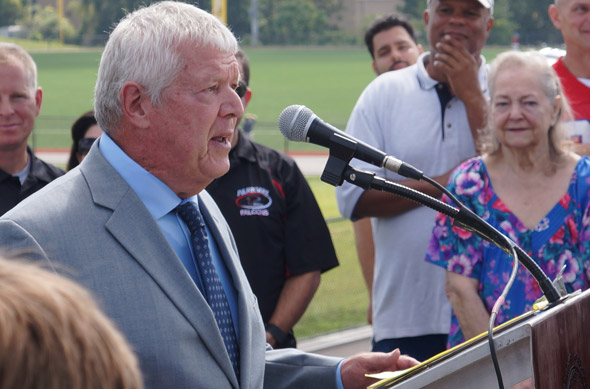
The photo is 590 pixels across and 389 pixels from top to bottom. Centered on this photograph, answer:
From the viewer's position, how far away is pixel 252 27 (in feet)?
292

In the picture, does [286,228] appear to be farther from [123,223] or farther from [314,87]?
[314,87]

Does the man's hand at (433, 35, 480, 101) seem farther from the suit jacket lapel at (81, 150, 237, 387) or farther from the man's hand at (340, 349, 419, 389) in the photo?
the suit jacket lapel at (81, 150, 237, 387)

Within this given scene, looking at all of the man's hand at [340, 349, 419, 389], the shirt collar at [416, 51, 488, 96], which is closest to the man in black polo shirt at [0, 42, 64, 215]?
the shirt collar at [416, 51, 488, 96]

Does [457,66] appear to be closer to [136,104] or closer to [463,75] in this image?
[463,75]

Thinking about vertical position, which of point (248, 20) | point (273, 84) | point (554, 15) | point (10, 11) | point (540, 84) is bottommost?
point (273, 84)

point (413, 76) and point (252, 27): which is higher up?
point (413, 76)

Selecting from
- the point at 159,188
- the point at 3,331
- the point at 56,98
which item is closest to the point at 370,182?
the point at 159,188

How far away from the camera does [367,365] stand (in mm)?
2609

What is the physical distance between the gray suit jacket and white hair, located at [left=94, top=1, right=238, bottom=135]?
0.23m

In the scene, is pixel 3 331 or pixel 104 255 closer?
pixel 3 331

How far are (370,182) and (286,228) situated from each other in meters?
2.28

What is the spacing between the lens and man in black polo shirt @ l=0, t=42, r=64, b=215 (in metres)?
4.51

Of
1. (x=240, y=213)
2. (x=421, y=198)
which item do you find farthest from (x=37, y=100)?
(x=421, y=198)

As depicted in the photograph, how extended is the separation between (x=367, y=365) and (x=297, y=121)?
0.80 meters
